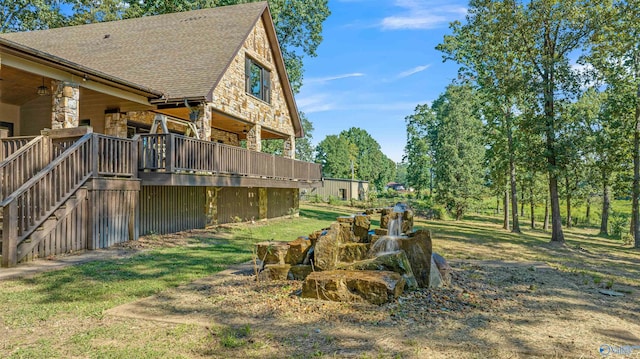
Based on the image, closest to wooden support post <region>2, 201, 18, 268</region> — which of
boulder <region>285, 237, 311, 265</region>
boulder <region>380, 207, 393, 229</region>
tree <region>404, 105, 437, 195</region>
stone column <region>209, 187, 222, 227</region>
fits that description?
boulder <region>285, 237, 311, 265</region>

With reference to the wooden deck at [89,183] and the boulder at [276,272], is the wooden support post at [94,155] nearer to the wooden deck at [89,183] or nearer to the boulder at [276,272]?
the wooden deck at [89,183]

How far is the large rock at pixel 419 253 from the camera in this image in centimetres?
641

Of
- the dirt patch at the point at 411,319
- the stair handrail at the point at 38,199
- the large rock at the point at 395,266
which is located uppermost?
the stair handrail at the point at 38,199

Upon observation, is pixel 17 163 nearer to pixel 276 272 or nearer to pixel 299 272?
pixel 276 272

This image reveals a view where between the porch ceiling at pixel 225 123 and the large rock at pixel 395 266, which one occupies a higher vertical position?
the porch ceiling at pixel 225 123

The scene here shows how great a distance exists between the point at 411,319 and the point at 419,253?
6.17 feet

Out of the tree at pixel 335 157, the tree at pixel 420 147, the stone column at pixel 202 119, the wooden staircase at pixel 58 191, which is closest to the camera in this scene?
the wooden staircase at pixel 58 191

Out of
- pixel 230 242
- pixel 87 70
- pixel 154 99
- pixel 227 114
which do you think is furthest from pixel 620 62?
pixel 87 70

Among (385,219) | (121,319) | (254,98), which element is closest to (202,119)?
(254,98)

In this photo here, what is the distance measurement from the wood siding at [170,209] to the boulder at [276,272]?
6.59 m

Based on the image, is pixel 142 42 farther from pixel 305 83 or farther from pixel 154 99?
pixel 305 83

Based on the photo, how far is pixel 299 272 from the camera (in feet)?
21.7

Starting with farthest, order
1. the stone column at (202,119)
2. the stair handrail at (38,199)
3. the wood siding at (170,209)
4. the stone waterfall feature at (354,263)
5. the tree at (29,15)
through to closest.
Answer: the tree at (29,15) < the stone column at (202,119) < the wood siding at (170,209) < the stair handrail at (38,199) < the stone waterfall feature at (354,263)

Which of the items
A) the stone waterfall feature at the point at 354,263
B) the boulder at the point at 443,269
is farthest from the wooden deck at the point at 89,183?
the boulder at the point at 443,269
